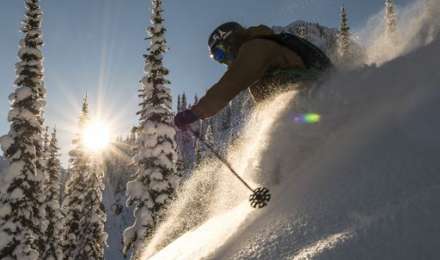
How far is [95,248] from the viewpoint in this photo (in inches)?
1096

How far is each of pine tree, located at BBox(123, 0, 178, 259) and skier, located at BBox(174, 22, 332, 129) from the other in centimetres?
1521

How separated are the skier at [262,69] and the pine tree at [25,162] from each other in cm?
1788

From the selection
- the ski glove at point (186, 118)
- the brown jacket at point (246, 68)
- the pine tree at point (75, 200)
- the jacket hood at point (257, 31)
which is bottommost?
the brown jacket at point (246, 68)

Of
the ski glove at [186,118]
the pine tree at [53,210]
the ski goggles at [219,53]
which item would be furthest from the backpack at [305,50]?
the pine tree at [53,210]

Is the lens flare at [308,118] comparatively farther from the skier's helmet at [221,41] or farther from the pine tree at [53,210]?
the pine tree at [53,210]

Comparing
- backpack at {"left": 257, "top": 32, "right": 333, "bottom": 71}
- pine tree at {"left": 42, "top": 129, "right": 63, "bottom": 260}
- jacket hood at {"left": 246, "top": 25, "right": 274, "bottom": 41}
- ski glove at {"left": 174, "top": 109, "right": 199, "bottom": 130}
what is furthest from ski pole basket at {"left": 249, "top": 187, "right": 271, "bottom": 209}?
pine tree at {"left": 42, "top": 129, "right": 63, "bottom": 260}

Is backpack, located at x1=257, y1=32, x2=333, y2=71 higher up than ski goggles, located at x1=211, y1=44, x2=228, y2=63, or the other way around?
ski goggles, located at x1=211, y1=44, x2=228, y2=63

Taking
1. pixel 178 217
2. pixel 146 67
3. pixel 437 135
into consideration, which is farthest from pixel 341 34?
pixel 437 135

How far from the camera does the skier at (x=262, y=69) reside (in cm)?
466

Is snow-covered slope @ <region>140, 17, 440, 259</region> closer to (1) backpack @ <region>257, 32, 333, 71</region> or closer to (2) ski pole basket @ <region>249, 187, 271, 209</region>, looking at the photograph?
(2) ski pole basket @ <region>249, 187, 271, 209</region>

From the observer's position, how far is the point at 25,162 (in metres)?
20.4

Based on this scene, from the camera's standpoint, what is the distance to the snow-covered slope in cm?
214

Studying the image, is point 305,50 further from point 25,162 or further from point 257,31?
point 25,162

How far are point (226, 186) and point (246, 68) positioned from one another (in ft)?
4.97
